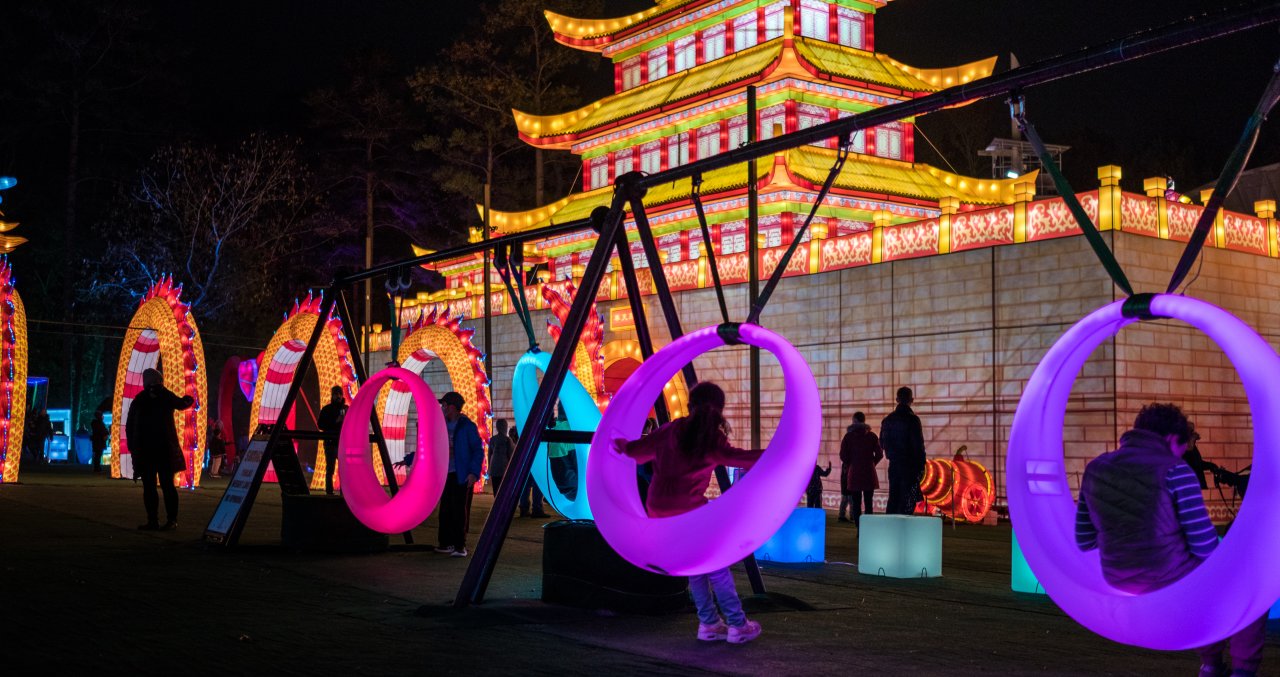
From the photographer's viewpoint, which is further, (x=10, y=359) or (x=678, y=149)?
(x=678, y=149)

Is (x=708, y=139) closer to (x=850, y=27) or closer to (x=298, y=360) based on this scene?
(x=850, y=27)

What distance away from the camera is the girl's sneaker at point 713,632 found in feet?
26.8

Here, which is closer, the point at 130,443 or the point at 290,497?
the point at 290,497

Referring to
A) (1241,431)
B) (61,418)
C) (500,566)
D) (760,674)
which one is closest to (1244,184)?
(1241,431)

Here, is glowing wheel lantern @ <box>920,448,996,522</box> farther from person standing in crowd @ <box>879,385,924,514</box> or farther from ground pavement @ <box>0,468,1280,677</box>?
ground pavement @ <box>0,468,1280,677</box>

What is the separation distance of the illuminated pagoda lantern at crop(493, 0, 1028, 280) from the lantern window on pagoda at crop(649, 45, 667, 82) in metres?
0.04

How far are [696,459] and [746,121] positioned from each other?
1116 inches

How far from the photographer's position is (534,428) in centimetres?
959

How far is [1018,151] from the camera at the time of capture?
121ft

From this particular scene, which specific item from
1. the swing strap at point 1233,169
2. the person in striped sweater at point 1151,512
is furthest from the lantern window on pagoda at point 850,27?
the person in striped sweater at point 1151,512

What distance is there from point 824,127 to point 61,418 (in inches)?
1727

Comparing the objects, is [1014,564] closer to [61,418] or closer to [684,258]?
[684,258]

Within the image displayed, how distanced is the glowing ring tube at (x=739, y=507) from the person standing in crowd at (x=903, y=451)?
846 cm

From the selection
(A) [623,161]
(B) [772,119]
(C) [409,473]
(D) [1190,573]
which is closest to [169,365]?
(A) [623,161]
